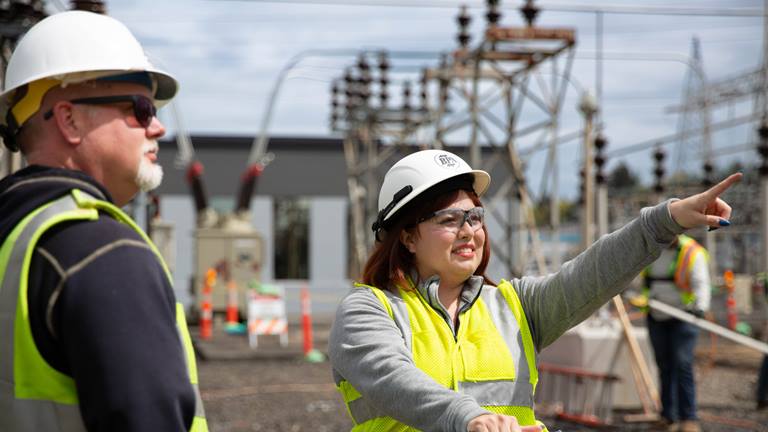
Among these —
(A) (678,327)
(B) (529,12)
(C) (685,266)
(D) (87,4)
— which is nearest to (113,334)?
(D) (87,4)

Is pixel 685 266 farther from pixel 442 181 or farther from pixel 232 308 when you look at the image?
pixel 232 308

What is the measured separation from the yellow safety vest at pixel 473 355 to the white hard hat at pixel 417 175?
0.97ft

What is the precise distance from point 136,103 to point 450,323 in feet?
4.04

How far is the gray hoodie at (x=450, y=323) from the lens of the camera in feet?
8.73

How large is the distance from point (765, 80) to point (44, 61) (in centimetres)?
1577

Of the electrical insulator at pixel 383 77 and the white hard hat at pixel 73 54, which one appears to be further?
the electrical insulator at pixel 383 77

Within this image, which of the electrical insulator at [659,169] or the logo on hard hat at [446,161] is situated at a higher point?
the logo on hard hat at [446,161]

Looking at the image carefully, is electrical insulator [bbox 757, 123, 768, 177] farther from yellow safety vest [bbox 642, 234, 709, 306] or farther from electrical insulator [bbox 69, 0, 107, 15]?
electrical insulator [bbox 69, 0, 107, 15]

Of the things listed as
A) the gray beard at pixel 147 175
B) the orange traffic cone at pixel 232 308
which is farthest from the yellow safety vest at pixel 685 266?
the orange traffic cone at pixel 232 308

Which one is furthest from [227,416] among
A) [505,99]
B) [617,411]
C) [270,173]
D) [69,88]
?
[270,173]

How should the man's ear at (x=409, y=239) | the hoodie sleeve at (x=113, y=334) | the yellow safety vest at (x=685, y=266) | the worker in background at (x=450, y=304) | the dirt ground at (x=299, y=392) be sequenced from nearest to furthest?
the hoodie sleeve at (x=113, y=334) < the worker in background at (x=450, y=304) < the man's ear at (x=409, y=239) < the yellow safety vest at (x=685, y=266) < the dirt ground at (x=299, y=392)

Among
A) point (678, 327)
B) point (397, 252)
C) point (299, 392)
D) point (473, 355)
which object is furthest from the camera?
point (299, 392)

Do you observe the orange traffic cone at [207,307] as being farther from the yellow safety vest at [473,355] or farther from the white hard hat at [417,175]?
the yellow safety vest at [473,355]

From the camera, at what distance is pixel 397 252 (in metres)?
3.27
